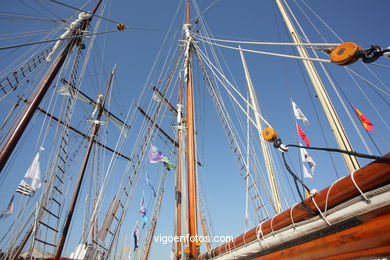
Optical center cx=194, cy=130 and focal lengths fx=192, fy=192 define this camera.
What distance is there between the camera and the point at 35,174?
891 cm

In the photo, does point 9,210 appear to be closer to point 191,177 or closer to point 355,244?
point 191,177

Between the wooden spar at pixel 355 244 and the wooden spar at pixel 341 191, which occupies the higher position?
the wooden spar at pixel 341 191

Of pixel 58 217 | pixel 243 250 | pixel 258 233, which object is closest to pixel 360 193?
pixel 258 233

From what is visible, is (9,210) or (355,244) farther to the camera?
(9,210)

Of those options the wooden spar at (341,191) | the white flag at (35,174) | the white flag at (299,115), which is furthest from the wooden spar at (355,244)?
the white flag at (35,174)

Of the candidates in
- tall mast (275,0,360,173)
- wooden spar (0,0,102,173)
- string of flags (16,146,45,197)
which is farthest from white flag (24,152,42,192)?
tall mast (275,0,360,173)

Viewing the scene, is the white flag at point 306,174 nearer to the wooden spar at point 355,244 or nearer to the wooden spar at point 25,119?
the wooden spar at point 355,244

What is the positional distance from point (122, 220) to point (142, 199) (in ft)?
14.2

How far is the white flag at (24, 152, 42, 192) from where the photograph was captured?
8.70 metres

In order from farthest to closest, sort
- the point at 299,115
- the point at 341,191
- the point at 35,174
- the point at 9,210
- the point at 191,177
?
the point at 9,210, the point at 35,174, the point at 299,115, the point at 191,177, the point at 341,191

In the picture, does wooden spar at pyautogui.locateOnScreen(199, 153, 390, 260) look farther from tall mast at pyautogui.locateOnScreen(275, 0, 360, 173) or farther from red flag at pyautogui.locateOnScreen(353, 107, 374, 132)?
red flag at pyautogui.locateOnScreen(353, 107, 374, 132)

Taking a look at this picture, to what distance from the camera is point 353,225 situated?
137 centimetres

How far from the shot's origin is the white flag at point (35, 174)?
8703 millimetres

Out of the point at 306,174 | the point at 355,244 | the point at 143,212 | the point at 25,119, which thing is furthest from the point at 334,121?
the point at 143,212
